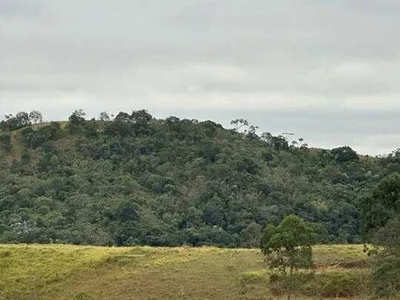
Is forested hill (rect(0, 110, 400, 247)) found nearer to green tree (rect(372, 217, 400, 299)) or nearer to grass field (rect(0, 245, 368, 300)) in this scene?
grass field (rect(0, 245, 368, 300))

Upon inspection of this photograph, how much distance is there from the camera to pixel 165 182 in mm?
81438

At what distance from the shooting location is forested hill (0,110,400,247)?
65.9 metres

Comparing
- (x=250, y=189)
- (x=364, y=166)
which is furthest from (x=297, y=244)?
(x=364, y=166)

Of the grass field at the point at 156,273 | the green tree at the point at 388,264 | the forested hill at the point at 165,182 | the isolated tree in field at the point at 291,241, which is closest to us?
the isolated tree in field at the point at 291,241

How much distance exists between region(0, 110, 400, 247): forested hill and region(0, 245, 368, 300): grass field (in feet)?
36.9

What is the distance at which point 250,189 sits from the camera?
77875 millimetres

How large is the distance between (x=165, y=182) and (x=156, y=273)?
37624 mm

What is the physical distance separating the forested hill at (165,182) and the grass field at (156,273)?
11.3 metres

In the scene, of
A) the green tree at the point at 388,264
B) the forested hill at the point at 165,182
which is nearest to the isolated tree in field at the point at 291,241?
the green tree at the point at 388,264

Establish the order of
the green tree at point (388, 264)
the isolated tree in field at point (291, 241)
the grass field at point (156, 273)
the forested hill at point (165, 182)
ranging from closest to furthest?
the isolated tree in field at point (291, 241) < the green tree at point (388, 264) < the grass field at point (156, 273) < the forested hill at point (165, 182)

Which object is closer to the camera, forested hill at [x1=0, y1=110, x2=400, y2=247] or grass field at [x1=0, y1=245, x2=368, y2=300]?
grass field at [x1=0, y1=245, x2=368, y2=300]

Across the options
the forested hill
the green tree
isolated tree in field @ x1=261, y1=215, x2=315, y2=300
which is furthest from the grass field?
the forested hill

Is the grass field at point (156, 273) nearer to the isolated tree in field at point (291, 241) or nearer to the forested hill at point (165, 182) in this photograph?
the isolated tree in field at point (291, 241)

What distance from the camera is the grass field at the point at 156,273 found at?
4003 cm
